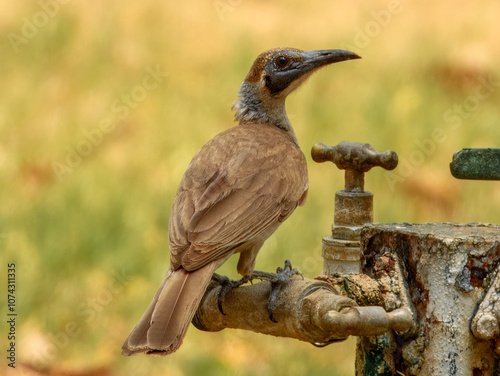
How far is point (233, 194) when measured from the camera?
12.5 feet

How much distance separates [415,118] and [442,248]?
412cm

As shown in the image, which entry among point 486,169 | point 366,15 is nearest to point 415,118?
point 366,15

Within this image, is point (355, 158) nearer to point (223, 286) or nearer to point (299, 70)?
point (223, 286)

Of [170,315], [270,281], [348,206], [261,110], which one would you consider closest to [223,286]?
[270,281]

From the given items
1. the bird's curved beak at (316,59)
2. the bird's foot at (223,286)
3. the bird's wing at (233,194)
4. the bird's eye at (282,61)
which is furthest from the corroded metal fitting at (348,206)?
the bird's eye at (282,61)

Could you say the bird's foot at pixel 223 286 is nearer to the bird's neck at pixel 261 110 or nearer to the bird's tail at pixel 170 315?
the bird's tail at pixel 170 315

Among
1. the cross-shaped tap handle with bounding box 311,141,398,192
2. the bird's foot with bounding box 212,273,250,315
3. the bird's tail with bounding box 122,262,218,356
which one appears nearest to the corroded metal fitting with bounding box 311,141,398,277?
the cross-shaped tap handle with bounding box 311,141,398,192

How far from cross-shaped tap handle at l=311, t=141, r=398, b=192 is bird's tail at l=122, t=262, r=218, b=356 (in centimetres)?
67

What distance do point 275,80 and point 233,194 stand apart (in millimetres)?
1043

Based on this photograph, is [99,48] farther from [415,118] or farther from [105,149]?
[415,118]

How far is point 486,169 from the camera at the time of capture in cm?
291

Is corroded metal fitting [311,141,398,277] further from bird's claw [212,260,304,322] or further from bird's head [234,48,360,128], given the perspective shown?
bird's head [234,48,360,128]

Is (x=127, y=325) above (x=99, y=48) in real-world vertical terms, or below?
below

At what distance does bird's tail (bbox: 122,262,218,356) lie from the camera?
306 centimetres
